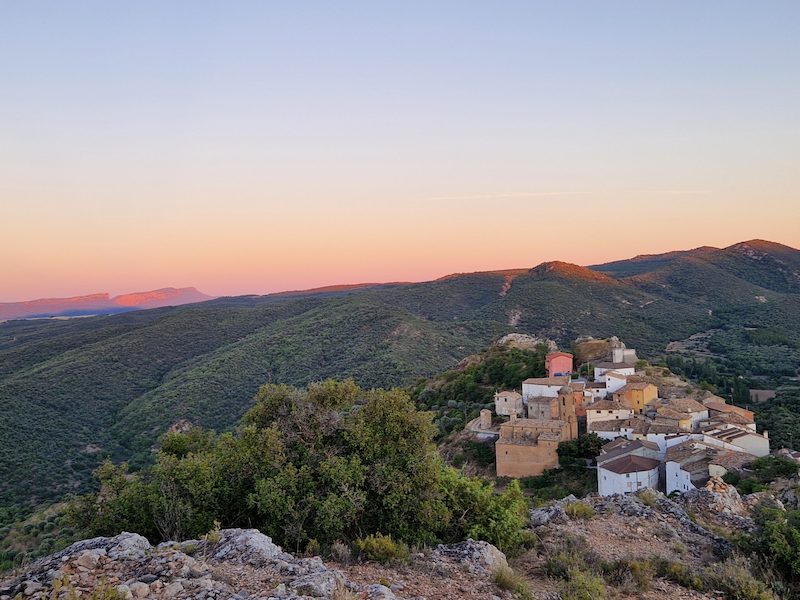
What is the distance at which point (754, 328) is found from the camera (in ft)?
267

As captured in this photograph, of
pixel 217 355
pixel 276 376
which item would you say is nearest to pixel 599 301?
pixel 276 376

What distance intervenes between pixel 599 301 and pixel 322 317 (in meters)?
50.2

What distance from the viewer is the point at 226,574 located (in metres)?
7.08

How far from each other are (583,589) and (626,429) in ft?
84.1

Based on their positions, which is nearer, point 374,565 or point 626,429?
point 374,565

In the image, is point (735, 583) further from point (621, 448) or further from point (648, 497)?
point (621, 448)

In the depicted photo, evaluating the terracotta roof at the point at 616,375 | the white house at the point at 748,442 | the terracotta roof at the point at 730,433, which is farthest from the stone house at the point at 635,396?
the white house at the point at 748,442

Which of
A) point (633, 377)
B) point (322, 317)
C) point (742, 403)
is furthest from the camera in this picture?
point (322, 317)

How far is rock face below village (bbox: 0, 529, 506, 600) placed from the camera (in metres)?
6.22

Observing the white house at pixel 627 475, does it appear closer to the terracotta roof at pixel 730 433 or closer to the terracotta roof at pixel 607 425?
the terracotta roof at pixel 730 433

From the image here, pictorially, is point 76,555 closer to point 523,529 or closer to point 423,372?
point 523,529

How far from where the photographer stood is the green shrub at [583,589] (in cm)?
740

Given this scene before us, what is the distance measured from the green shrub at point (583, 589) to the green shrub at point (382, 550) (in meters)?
2.65

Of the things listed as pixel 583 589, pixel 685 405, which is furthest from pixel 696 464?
pixel 583 589
